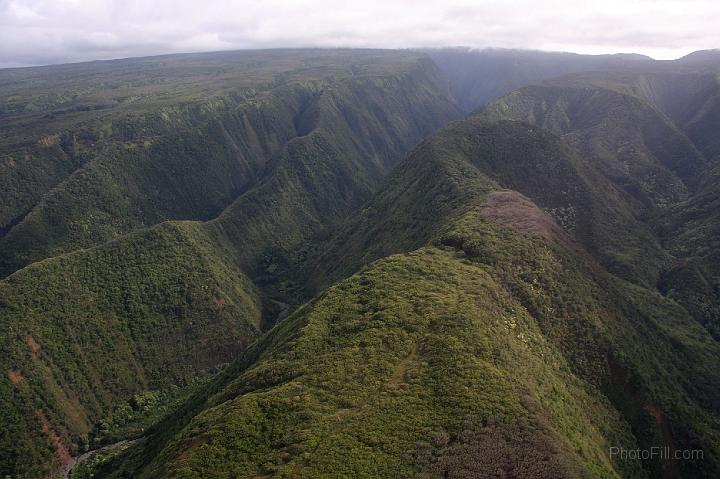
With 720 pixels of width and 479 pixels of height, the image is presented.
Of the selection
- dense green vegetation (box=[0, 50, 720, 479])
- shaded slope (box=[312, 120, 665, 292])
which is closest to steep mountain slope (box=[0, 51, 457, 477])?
dense green vegetation (box=[0, 50, 720, 479])

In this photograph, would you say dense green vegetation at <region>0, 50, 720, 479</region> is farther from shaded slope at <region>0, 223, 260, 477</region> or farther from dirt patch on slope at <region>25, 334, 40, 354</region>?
shaded slope at <region>0, 223, 260, 477</region>

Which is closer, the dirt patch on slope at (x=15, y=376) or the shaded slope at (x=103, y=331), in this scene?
the shaded slope at (x=103, y=331)

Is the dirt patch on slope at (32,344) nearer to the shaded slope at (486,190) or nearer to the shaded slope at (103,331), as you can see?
the shaded slope at (103,331)

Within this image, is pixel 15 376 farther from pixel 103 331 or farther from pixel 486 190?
pixel 486 190

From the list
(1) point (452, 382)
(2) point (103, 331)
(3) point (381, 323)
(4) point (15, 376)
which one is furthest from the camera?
(2) point (103, 331)

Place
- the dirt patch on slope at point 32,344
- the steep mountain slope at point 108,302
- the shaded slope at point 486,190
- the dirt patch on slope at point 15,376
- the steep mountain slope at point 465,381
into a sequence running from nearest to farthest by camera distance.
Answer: the steep mountain slope at point 465,381
the dirt patch on slope at point 15,376
the steep mountain slope at point 108,302
the dirt patch on slope at point 32,344
the shaded slope at point 486,190

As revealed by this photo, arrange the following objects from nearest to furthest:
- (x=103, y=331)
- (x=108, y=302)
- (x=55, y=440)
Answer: (x=55, y=440)
(x=103, y=331)
(x=108, y=302)

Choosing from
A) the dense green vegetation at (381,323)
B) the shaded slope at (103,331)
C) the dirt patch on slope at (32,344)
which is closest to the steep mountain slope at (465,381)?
the dense green vegetation at (381,323)

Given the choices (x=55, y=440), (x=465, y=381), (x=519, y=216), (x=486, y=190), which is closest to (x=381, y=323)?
(x=465, y=381)
